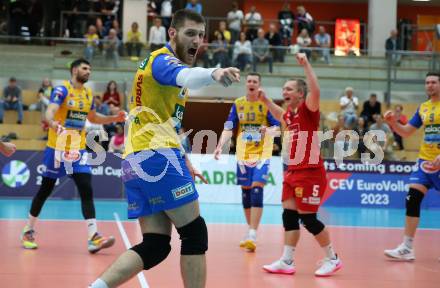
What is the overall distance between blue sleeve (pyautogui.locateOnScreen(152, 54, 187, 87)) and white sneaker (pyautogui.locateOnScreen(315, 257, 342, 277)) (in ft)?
12.2

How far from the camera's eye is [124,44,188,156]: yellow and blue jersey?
4828 mm

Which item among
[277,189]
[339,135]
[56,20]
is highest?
[56,20]

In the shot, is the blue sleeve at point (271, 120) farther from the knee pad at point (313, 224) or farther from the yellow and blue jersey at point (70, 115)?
the knee pad at point (313, 224)

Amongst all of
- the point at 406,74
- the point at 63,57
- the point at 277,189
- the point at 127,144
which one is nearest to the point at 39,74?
the point at 63,57

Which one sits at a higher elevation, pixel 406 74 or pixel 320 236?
pixel 406 74

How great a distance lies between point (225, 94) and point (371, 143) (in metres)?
5.01

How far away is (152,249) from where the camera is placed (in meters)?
4.88

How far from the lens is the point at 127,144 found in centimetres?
509

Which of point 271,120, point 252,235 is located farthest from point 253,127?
point 252,235

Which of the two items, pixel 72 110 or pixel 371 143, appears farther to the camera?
pixel 371 143

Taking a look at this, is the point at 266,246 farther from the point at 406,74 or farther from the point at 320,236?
the point at 406,74

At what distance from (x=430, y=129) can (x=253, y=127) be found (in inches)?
95.1

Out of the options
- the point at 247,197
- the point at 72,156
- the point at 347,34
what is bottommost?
the point at 247,197

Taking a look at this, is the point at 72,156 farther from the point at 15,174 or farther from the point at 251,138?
the point at 15,174
